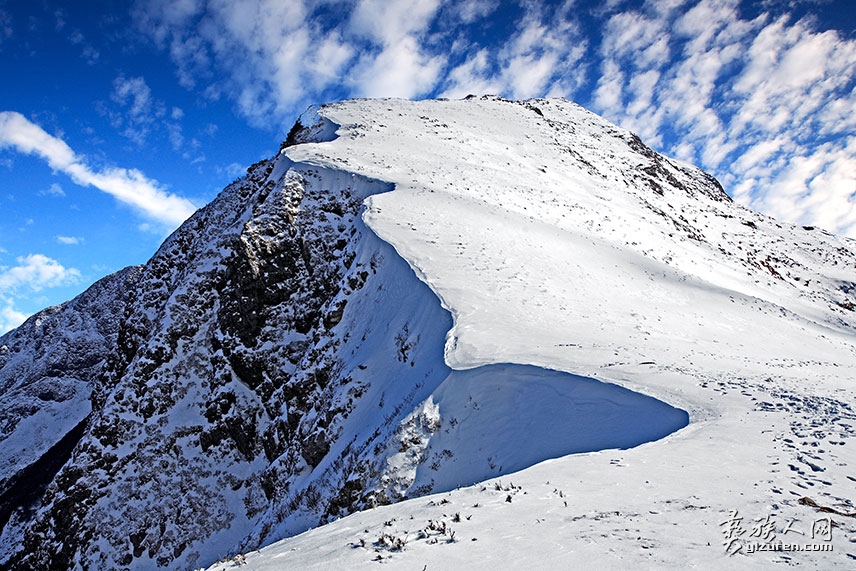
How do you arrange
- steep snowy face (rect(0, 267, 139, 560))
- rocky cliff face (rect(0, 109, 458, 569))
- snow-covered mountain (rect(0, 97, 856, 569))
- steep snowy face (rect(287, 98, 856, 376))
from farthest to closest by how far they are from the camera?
steep snowy face (rect(0, 267, 139, 560))
rocky cliff face (rect(0, 109, 458, 569))
steep snowy face (rect(287, 98, 856, 376))
snow-covered mountain (rect(0, 97, 856, 569))

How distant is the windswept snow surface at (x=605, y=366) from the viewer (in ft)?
16.2

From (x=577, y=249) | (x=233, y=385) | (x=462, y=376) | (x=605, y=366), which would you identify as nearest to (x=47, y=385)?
(x=233, y=385)

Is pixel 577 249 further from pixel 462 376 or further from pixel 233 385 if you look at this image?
pixel 233 385

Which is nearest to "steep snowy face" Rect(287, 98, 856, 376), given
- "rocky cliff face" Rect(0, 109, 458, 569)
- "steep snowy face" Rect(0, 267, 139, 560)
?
"rocky cliff face" Rect(0, 109, 458, 569)

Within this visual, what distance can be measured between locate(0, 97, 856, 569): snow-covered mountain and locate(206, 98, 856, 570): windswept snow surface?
6cm

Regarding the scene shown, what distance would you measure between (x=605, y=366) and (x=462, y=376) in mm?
3341

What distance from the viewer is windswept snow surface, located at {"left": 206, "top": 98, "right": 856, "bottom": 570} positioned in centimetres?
493

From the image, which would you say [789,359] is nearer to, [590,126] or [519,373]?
[519,373]

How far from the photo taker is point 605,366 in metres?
10.7

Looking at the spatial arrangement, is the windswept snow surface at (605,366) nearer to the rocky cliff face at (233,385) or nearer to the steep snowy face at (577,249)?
the steep snowy face at (577,249)

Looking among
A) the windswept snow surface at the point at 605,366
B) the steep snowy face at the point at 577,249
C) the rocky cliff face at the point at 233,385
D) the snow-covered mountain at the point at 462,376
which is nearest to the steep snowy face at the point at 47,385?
the snow-covered mountain at the point at 462,376

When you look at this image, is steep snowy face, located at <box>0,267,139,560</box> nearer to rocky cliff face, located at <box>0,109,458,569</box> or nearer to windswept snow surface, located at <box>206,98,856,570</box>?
rocky cliff face, located at <box>0,109,458,569</box>

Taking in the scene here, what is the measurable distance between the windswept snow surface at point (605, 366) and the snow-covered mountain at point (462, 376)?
0.06 m

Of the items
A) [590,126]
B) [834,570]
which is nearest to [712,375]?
[834,570]
